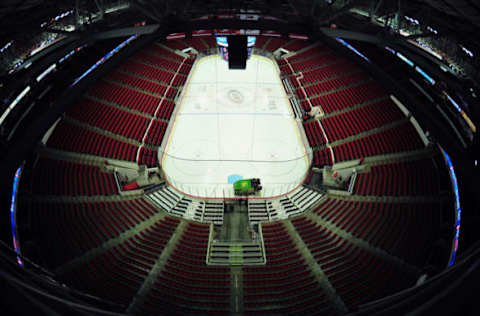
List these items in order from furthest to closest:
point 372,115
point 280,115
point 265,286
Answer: point 280,115 < point 372,115 < point 265,286

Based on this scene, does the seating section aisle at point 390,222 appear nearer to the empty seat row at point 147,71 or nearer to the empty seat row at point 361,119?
the empty seat row at point 361,119

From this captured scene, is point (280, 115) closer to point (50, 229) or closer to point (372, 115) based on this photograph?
point (372, 115)

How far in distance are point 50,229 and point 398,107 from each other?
17.8m

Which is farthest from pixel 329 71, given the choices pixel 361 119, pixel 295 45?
pixel 361 119

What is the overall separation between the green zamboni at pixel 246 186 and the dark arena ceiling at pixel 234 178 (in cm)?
7

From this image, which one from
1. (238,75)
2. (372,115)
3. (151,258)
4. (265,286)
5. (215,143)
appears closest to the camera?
(265,286)

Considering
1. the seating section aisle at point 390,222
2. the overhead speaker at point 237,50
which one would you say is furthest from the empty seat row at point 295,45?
the seating section aisle at point 390,222

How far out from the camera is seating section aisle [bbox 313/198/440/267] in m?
9.13

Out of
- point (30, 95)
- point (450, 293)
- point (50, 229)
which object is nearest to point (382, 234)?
point (450, 293)

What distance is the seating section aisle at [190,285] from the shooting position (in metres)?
8.34

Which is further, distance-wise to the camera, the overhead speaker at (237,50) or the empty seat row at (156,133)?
the overhead speaker at (237,50)

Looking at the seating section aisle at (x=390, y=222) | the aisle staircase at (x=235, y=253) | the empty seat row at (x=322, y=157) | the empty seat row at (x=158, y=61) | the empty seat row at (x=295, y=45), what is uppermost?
the empty seat row at (x=295, y=45)

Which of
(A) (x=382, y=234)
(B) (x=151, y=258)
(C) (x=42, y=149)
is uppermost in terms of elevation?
(C) (x=42, y=149)

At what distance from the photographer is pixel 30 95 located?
10000 mm
